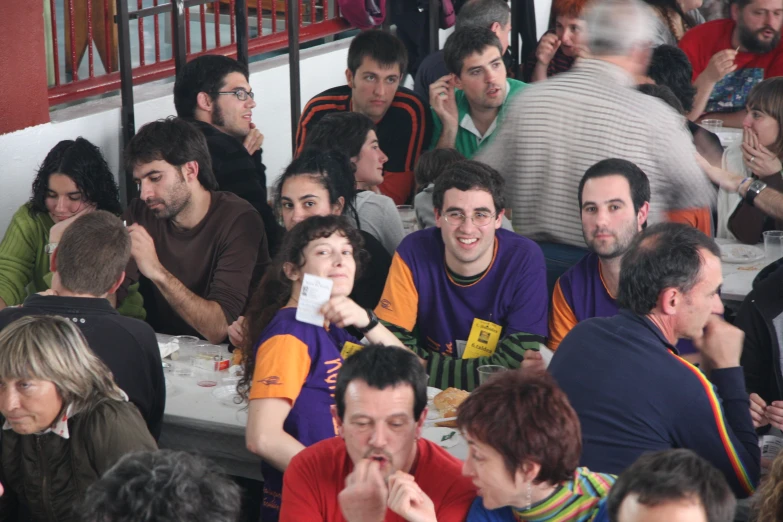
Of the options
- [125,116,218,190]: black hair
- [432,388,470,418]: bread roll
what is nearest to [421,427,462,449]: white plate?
[432,388,470,418]: bread roll

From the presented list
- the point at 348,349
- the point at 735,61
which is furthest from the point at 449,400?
the point at 735,61

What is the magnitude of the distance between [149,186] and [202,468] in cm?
239

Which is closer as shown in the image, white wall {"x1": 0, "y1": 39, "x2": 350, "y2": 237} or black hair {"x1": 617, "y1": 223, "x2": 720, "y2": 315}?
black hair {"x1": 617, "y1": 223, "x2": 720, "y2": 315}

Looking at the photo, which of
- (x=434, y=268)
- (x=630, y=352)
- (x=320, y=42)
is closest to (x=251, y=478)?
(x=434, y=268)

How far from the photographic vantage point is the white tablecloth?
3291 millimetres

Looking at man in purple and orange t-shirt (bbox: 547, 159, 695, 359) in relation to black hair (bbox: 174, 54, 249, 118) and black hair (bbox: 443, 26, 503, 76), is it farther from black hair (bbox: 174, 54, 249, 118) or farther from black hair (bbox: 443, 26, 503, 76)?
black hair (bbox: 174, 54, 249, 118)

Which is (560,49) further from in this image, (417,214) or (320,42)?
(417,214)

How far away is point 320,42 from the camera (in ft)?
25.3

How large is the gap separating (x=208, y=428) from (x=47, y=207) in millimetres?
1625

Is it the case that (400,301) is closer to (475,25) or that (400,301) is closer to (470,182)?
(470,182)

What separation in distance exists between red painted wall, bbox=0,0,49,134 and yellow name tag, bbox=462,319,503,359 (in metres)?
2.47

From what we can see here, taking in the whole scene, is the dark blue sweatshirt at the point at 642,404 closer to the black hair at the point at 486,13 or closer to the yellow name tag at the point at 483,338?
the yellow name tag at the point at 483,338

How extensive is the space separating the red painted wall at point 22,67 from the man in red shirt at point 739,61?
11.4ft

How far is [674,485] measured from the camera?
193cm
